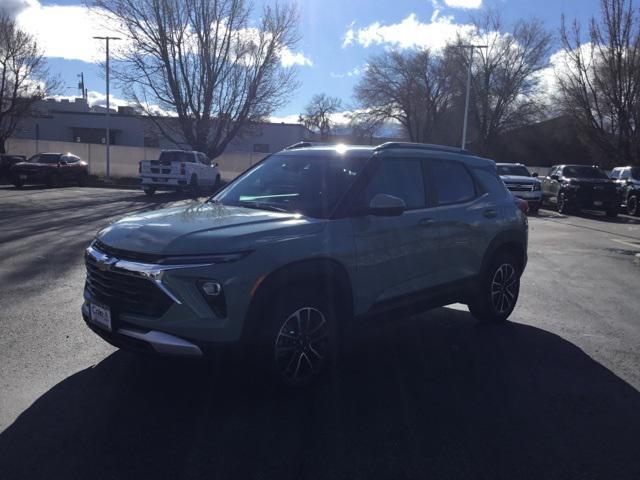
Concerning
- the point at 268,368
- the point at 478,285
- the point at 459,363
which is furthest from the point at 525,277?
the point at 268,368

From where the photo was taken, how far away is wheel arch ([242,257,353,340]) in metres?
3.65

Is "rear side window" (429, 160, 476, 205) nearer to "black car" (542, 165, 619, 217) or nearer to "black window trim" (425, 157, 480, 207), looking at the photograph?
"black window trim" (425, 157, 480, 207)

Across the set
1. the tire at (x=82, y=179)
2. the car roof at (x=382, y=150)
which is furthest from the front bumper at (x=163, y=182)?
the car roof at (x=382, y=150)

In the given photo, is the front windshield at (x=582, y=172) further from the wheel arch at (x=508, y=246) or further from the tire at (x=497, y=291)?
the tire at (x=497, y=291)

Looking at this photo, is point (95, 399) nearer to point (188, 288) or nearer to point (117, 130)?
point (188, 288)

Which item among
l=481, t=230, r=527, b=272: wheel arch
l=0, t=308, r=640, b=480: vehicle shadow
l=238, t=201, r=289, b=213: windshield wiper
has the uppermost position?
l=238, t=201, r=289, b=213: windshield wiper

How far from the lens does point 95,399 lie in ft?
12.8

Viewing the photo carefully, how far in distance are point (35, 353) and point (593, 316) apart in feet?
19.2

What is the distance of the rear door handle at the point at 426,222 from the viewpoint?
194 inches

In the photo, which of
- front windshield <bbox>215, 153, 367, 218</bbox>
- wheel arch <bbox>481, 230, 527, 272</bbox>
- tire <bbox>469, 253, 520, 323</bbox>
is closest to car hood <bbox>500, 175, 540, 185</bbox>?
wheel arch <bbox>481, 230, 527, 272</bbox>

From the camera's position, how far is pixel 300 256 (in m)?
3.87

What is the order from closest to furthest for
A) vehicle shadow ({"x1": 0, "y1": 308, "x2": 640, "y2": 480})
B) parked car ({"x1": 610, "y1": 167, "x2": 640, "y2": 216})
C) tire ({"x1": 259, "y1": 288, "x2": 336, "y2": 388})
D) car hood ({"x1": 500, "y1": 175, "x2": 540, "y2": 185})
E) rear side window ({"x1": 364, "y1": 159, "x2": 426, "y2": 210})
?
vehicle shadow ({"x1": 0, "y1": 308, "x2": 640, "y2": 480})
tire ({"x1": 259, "y1": 288, "x2": 336, "y2": 388})
rear side window ({"x1": 364, "y1": 159, "x2": 426, "y2": 210})
parked car ({"x1": 610, "y1": 167, "x2": 640, "y2": 216})
car hood ({"x1": 500, "y1": 175, "x2": 540, "y2": 185})

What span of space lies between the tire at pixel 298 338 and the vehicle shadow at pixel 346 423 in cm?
17

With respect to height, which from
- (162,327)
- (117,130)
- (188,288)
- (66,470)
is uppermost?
(117,130)
